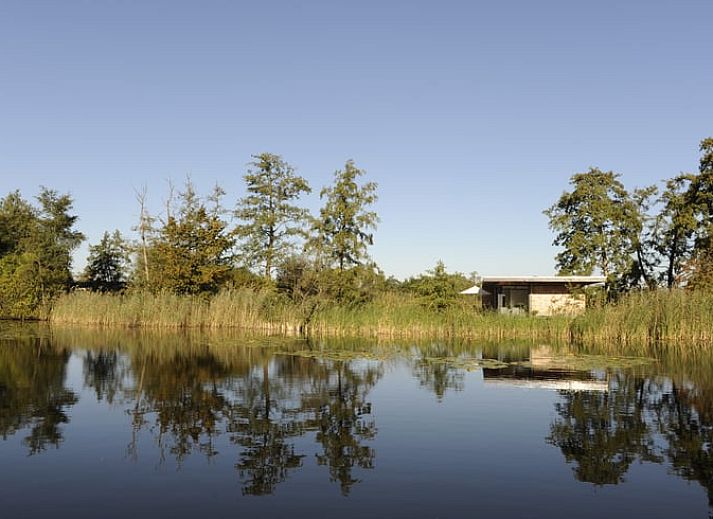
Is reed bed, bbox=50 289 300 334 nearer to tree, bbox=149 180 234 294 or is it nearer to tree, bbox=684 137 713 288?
tree, bbox=149 180 234 294

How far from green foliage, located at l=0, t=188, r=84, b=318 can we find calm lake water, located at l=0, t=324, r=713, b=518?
2893 cm

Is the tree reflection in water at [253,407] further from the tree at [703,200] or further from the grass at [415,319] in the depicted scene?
the tree at [703,200]

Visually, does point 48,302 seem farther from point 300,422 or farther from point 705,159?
point 705,159

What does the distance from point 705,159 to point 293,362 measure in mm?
39682

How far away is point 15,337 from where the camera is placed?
3062 cm

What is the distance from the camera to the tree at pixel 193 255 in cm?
4378

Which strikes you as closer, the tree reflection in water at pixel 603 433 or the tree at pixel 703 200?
the tree reflection in water at pixel 603 433

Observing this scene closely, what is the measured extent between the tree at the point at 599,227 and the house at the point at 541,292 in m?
3.56

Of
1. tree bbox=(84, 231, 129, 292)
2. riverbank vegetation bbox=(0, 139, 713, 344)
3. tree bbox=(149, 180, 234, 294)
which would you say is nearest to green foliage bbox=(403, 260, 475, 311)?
riverbank vegetation bbox=(0, 139, 713, 344)

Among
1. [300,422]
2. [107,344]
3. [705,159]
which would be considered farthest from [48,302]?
[705,159]

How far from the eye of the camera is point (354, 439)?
11.1m

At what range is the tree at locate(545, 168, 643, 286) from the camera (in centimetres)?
5231

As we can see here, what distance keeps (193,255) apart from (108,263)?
20223 millimetres

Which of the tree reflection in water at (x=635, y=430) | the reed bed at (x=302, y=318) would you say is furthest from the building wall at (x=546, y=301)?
the tree reflection in water at (x=635, y=430)
